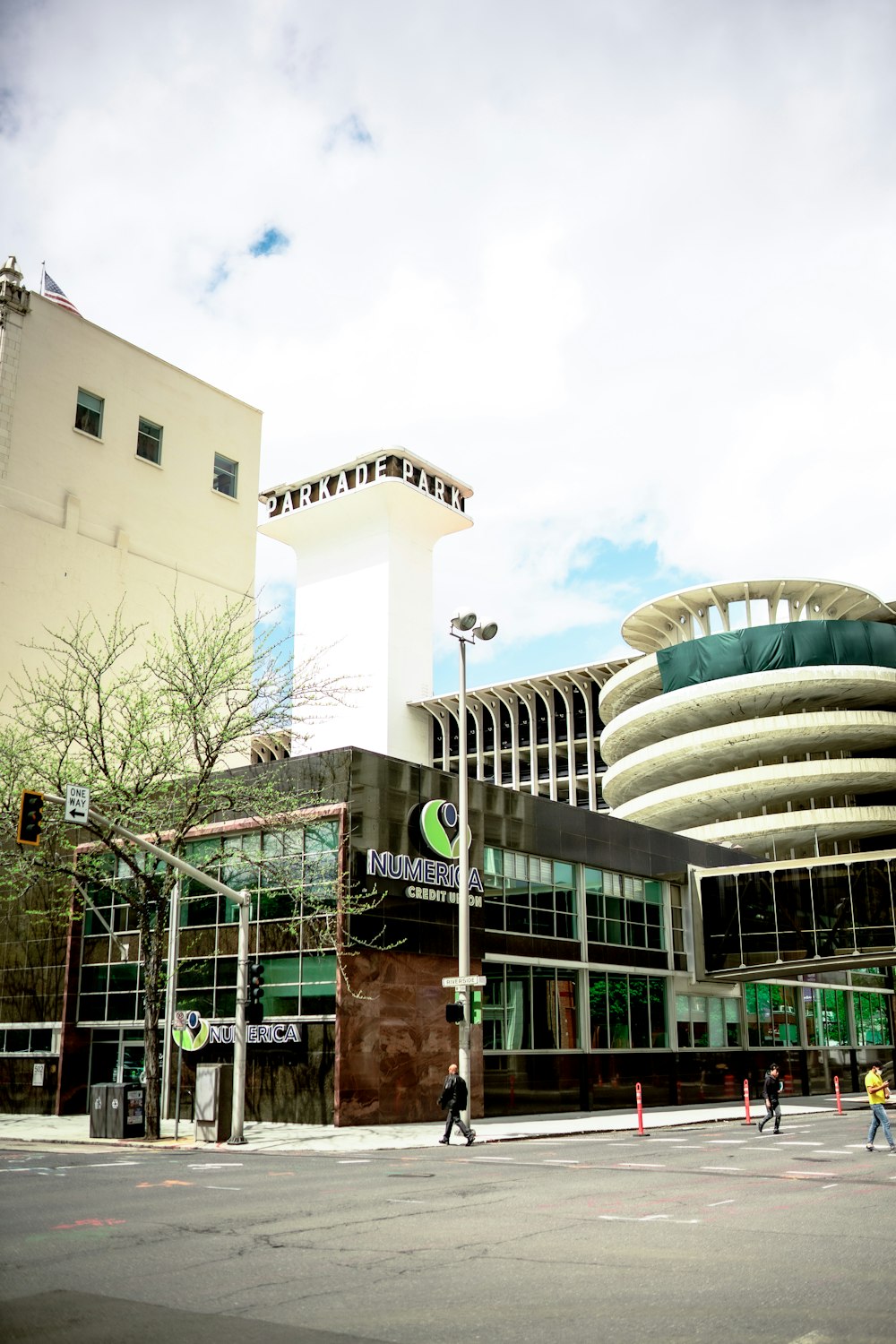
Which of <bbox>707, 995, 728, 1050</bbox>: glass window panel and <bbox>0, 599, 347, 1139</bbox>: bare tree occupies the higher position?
<bbox>0, 599, 347, 1139</bbox>: bare tree

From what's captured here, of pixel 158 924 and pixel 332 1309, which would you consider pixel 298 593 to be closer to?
pixel 158 924

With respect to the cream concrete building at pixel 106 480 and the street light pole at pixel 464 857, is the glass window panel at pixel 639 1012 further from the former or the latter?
the cream concrete building at pixel 106 480

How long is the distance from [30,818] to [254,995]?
7678 millimetres

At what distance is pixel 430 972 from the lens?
31953 mm

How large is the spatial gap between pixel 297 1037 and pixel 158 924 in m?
5.32

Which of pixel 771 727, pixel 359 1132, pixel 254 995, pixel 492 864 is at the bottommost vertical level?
pixel 359 1132

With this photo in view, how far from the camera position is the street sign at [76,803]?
70.7 ft

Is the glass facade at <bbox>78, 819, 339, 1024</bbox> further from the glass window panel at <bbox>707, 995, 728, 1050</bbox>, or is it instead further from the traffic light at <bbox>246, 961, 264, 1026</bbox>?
the glass window panel at <bbox>707, 995, 728, 1050</bbox>

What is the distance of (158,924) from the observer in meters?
27.1

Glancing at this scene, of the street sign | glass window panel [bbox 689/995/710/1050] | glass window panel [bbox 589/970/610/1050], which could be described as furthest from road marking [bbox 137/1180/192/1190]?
glass window panel [bbox 689/995/710/1050]

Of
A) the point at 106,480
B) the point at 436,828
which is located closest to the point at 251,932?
the point at 436,828

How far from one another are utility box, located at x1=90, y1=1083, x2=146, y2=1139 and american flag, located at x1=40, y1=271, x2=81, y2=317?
1045 inches

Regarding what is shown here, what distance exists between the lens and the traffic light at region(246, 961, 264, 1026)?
2475 cm

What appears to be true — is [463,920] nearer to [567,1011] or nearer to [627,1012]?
[567,1011]
